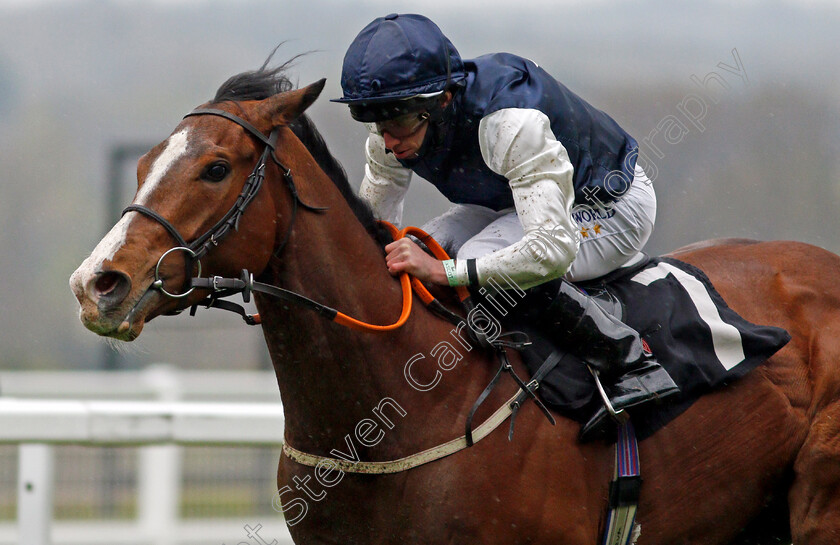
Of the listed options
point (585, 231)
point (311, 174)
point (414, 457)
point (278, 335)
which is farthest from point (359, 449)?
point (585, 231)

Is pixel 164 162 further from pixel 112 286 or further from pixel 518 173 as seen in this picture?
pixel 518 173

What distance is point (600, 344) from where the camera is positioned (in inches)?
111

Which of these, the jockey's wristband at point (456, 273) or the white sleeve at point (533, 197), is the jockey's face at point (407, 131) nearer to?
the white sleeve at point (533, 197)

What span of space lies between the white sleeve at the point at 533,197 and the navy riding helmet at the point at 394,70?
225 millimetres

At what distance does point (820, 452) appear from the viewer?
3.12 metres

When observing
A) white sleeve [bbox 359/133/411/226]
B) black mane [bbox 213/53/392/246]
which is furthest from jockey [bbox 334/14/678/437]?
white sleeve [bbox 359/133/411/226]

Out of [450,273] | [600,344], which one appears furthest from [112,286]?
[600,344]

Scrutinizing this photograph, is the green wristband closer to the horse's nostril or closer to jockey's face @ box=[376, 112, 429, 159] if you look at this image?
jockey's face @ box=[376, 112, 429, 159]

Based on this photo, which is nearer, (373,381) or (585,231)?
A: (373,381)

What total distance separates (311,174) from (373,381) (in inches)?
24.6

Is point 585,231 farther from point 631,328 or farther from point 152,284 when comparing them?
point 152,284

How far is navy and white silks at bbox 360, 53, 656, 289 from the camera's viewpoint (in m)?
2.64

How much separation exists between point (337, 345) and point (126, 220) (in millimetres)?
674

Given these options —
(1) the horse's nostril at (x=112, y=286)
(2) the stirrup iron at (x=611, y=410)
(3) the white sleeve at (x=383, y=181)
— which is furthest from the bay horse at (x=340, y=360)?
(3) the white sleeve at (x=383, y=181)
